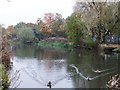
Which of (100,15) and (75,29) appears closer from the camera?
(100,15)

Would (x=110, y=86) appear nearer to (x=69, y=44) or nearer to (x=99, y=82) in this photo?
(x=99, y=82)

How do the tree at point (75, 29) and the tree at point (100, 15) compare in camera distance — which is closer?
the tree at point (100, 15)

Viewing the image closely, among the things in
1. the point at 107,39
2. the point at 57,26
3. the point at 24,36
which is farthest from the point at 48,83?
the point at 57,26

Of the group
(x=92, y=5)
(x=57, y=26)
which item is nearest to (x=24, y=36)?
(x=57, y=26)

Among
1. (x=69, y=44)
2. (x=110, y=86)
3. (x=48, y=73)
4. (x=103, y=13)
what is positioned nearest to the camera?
(x=110, y=86)

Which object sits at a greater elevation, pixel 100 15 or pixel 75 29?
pixel 100 15

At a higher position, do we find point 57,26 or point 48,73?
point 57,26

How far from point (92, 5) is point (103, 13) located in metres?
0.85

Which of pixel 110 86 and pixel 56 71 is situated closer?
pixel 110 86

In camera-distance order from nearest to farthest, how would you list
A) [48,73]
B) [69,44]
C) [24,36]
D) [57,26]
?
1. [48,73]
2. [69,44]
3. [24,36]
4. [57,26]

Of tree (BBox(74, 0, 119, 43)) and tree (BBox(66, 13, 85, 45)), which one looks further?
tree (BBox(66, 13, 85, 45))

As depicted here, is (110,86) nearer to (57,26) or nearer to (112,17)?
(112,17)

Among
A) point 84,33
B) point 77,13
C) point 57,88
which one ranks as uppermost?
point 77,13

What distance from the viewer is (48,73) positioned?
7.20 metres
